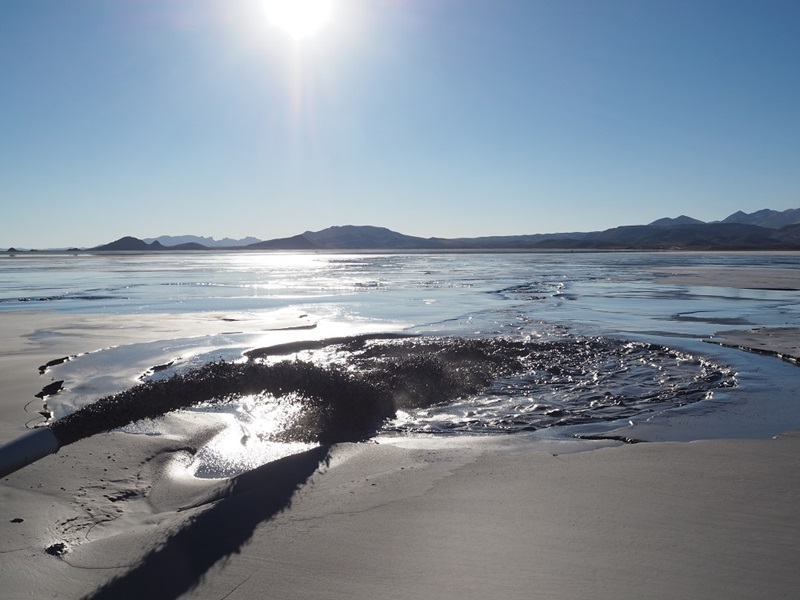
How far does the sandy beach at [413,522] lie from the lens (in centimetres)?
421

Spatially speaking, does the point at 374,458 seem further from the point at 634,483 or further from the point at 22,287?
the point at 22,287

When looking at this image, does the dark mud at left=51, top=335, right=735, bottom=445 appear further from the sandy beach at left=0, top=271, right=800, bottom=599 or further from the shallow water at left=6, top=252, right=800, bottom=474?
the sandy beach at left=0, top=271, right=800, bottom=599

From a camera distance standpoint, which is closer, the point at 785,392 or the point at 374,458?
the point at 374,458

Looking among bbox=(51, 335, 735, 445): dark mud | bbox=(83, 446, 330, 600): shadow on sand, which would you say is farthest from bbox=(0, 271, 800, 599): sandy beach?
bbox=(51, 335, 735, 445): dark mud

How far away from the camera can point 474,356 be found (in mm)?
12789

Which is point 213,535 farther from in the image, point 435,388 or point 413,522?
point 435,388

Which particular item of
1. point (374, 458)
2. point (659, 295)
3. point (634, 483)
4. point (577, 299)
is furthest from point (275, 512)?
point (659, 295)

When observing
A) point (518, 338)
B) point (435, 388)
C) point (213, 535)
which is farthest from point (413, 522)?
point (518, 338)

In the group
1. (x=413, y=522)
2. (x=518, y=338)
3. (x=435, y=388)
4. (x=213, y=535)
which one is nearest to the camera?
(x=213, y=535)

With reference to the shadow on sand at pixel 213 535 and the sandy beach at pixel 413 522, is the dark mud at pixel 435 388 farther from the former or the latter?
the shadow on sand at pixel 213 535

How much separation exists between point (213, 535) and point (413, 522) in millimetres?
1631

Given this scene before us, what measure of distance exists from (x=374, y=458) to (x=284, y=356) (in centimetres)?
687

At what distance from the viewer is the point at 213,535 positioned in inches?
197

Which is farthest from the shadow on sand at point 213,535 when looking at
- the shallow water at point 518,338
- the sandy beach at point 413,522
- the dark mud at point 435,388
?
the dark mud at point 435,388
